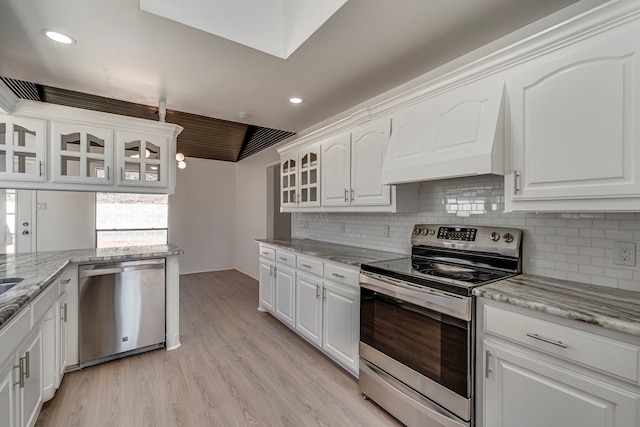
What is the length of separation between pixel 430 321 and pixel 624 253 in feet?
3.38

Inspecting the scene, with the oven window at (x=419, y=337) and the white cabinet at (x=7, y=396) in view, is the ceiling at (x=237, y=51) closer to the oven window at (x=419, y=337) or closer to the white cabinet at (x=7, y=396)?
the oven window at (x=419, y=337)

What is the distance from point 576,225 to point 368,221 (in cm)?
172

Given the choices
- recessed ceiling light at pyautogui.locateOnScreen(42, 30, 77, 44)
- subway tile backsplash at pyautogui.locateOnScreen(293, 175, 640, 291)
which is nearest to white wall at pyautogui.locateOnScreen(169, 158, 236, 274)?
recessed ceiling light at pyautogui.locateOnScreen(42, 30, 77, 44)

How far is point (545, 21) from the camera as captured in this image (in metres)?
1.80

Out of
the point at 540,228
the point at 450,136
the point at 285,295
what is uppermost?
the point at 450,136

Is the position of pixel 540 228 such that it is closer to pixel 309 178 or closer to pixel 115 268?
pixel 309 178

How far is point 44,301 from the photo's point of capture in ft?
5.96

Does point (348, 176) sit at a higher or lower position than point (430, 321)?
higher

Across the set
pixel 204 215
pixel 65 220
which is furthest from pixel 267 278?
pixel 65 220

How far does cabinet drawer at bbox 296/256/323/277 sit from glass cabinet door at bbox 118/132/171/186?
1646 mm

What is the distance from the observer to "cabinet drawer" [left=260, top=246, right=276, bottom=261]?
354 cm

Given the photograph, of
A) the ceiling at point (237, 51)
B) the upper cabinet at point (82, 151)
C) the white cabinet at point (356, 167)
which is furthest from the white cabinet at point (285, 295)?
the ceiling at point (237, 51)

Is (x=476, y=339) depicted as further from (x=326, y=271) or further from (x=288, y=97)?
(x=288, y=97)

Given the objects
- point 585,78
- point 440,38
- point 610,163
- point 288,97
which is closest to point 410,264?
point 610,163
